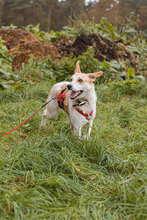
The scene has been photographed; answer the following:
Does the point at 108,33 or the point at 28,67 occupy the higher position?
the point at 108,33

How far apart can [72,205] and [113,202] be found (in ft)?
1.25

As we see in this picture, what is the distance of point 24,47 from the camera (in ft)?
25.0

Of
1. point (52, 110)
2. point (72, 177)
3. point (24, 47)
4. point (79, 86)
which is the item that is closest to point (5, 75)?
point (24, 47)

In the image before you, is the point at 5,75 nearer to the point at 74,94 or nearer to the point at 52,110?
the point at 52,110

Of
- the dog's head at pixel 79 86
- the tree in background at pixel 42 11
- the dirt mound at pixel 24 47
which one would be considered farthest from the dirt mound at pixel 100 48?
the tree in background at pixel 42 11

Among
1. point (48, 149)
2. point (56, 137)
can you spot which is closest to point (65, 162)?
point (48, 149)

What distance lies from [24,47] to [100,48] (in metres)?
2.69

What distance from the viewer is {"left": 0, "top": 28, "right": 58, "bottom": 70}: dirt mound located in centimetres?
734

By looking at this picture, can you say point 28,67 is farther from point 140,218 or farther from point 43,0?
point 43,0

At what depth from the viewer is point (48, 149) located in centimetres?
Result: 277

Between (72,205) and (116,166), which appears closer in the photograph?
(72,205)

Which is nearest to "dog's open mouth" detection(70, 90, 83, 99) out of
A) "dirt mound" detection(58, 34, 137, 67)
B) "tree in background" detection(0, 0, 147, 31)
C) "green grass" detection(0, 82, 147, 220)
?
"green grass" detection(0, 82, 147, 220)

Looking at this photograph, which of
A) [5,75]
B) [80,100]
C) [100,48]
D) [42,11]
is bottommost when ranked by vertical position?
[80,100]

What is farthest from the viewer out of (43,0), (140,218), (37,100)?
(43,0)
